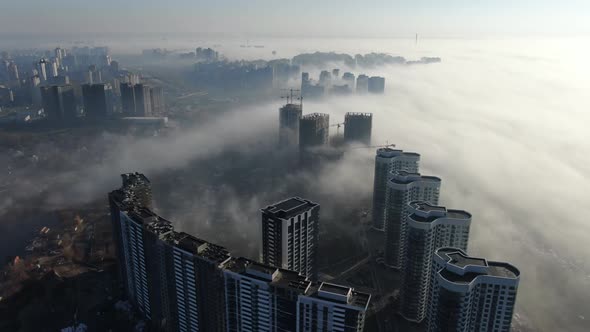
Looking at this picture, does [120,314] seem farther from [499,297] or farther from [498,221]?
[498,221]

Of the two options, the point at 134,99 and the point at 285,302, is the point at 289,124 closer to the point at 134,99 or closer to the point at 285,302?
the point at 134,99

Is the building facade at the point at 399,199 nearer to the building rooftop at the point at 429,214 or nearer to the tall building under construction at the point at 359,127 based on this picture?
the building rooftop at the point at 429,214

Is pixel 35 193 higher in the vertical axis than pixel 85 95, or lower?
lower

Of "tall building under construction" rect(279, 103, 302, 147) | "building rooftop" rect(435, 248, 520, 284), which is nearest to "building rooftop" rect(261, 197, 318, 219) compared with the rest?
"building rooftop" rect(435, 248, 520, 284)

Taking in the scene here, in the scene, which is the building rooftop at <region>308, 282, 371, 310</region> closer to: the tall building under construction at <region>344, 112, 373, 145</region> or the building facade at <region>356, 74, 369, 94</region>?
the tall building under construction at <region>344, 112, 373, 145</region>

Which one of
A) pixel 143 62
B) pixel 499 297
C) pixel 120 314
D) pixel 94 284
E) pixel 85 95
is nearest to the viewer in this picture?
pixel 499 297

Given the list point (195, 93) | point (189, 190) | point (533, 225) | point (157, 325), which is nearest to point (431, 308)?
point (157, 325)

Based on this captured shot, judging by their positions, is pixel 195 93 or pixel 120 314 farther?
pixel 195 93
